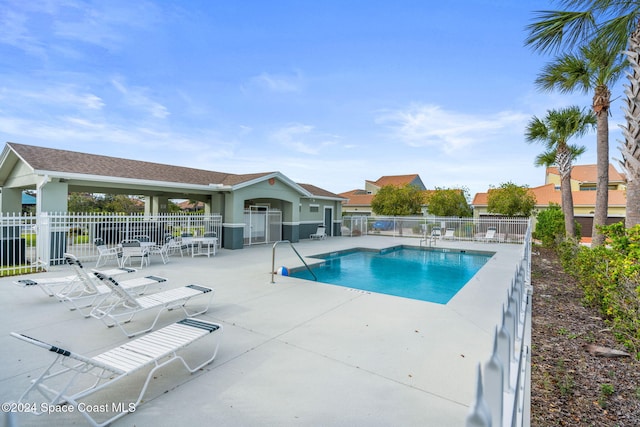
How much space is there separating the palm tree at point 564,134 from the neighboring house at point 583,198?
33.1ft

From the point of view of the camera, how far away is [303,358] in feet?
13.8

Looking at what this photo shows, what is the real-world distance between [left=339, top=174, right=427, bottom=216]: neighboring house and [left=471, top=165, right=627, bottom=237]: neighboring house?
468 inches

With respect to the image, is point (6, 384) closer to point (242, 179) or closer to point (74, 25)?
point (74, 25)

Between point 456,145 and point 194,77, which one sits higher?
point 194,77

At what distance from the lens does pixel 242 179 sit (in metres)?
16.8

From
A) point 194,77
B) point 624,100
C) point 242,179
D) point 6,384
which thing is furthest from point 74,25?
point 624,100

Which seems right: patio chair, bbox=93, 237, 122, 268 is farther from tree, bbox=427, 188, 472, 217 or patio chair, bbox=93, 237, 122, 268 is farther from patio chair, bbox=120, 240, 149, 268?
tree, bbox=427, 188, 472, 217

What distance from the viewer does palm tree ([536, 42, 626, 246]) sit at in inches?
411

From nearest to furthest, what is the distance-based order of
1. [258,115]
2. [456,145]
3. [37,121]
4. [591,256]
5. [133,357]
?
[133,357], [591,256], [37,121], [258,115], [456,145]

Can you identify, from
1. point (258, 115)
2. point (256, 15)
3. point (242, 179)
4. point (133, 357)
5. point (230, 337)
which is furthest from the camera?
point (258, 115)

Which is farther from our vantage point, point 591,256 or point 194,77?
point 194,77

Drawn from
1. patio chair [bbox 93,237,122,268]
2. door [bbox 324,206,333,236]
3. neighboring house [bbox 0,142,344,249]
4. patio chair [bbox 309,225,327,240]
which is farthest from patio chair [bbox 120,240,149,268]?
door [bbox 324,206,333,236]

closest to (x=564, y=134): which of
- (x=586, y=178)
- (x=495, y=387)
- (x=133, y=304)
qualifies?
(x=495, y=387)

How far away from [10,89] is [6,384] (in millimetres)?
17635
